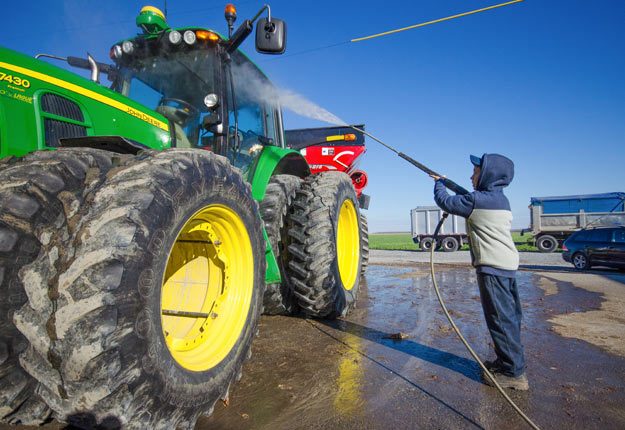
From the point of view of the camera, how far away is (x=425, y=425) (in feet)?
7.26

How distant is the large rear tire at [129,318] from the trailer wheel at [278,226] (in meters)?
1.60

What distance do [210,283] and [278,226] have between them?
4.91 feet

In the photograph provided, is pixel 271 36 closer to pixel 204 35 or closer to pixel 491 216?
pixel 204 35

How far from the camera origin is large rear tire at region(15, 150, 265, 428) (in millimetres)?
1540

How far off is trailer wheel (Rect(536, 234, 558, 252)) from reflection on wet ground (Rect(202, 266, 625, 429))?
18.5m

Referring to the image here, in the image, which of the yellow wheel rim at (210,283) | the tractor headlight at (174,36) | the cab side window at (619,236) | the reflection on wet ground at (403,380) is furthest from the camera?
the cab side window at (619,236)

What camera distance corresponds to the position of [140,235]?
5.70 feet

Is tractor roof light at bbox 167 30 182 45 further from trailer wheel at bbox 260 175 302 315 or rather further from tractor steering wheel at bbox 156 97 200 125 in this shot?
trailer wheel at bbox 260 175 302 315

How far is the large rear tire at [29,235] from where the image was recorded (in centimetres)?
173

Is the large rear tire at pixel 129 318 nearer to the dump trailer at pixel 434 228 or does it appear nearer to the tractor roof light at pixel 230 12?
the tractor roof light at pixel 230 12

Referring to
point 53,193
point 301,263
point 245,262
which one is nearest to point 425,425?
point 245,262

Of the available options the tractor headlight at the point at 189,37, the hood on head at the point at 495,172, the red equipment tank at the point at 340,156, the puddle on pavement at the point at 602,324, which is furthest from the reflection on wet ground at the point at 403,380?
the red equipment tank at the point at 340,156

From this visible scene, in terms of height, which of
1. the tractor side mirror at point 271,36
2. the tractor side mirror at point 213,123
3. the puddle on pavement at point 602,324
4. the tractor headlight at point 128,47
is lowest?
the puddle on pavement at point 602,324

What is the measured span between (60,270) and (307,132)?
7874 millimetres
